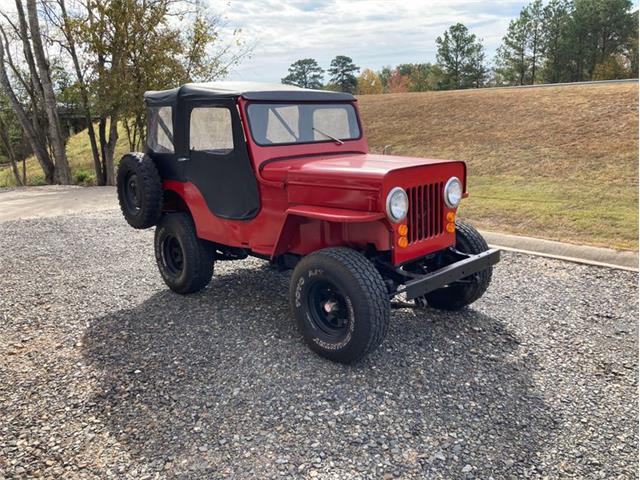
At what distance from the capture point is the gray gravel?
2740 millimetres

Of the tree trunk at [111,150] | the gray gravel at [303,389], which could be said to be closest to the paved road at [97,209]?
the gray gravel at [303,389]

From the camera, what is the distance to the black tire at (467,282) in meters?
4.33

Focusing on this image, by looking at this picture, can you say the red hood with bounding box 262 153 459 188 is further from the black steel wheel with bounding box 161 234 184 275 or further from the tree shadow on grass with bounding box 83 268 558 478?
the black steel wheel with bounding box 161 234 184 275

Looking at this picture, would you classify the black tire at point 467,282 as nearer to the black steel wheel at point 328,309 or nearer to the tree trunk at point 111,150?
the black steel wheel at point 328,309

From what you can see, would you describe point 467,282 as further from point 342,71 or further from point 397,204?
point 342,71

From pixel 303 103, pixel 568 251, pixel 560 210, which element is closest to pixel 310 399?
pixel 303 103

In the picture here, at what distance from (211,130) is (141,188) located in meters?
1.02

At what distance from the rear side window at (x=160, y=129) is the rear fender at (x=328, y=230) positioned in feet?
5.42

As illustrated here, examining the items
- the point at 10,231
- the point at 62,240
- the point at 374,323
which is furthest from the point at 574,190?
the point at 10,231

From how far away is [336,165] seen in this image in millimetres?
3934

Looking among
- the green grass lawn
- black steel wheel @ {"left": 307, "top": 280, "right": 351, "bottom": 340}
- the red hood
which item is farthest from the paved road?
A: black steel wheel @ {"left": 307, "top": 280, "right": 351, "bottom": 340}

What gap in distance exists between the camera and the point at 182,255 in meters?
5.14

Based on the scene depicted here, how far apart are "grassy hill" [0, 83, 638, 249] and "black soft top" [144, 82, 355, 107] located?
4.12 m

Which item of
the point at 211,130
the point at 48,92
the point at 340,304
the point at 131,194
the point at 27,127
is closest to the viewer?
the point at 340,304
